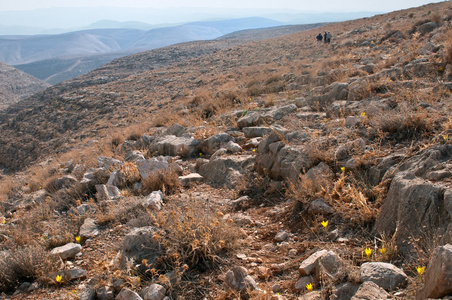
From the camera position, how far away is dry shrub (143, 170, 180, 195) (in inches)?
189

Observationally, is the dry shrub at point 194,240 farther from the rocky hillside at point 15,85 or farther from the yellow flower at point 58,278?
the rocky hillside at point 15,85

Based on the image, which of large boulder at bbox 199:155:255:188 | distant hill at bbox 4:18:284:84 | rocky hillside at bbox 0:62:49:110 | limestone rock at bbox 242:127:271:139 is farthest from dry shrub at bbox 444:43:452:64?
distant hill at bbox 4:18:284:84

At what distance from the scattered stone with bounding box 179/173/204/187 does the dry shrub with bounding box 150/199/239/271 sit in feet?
6.02

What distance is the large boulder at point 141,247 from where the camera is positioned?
2.94 m

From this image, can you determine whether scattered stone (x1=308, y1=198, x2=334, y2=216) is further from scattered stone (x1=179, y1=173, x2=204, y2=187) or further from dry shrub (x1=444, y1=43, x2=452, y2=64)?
dry shrub (x1=444, y1=43, x2=452, y2=64)

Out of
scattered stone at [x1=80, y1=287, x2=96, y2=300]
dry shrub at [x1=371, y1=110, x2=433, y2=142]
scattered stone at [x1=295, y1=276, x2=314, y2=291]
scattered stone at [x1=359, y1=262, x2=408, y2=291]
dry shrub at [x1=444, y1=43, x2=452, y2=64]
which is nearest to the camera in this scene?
scattered stone at [x1=359, y1=262, x2=408, y2=291]

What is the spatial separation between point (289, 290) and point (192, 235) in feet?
3.40

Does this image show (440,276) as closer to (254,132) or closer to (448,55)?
(254,132)

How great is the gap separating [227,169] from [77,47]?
539 ft

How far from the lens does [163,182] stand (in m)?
4.85

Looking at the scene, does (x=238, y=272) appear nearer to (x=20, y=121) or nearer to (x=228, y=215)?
(x=228, y=215)

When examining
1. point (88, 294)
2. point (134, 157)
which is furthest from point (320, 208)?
point (134, 157)

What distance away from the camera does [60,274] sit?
Answer: 313cm

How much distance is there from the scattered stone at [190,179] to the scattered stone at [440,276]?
3.81 metres
